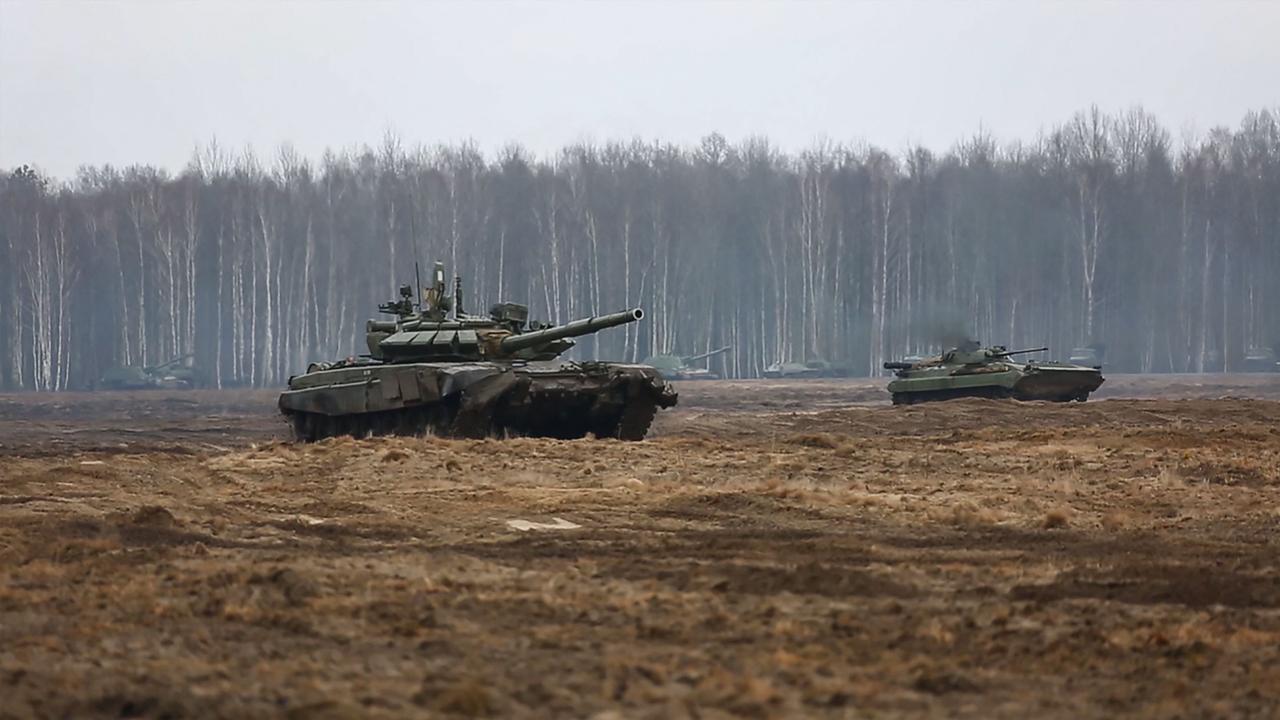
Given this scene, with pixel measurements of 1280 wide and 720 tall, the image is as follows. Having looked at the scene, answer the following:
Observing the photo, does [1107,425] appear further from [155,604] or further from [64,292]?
[64,292]

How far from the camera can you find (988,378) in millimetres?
35000

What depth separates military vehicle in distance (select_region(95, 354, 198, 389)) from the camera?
6231cm

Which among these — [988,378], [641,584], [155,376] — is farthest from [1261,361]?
[641,584]

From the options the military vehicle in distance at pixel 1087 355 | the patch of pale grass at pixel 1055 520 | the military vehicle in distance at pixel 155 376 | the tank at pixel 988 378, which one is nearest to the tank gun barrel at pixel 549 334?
the patch of pale grass at pixel 1055 520

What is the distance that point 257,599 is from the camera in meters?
8.70

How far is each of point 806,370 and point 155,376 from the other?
22.8 meters

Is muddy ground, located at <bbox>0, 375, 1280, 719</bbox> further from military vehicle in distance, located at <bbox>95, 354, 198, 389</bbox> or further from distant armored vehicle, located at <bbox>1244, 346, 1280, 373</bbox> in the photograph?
distant armored vehicle, located at <bbox>1244, 346, 1280, 373</bbox>

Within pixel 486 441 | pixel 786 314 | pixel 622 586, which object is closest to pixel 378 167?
pixel 786 314

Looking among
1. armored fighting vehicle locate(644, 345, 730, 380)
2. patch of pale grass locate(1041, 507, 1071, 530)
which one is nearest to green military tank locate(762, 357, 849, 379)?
armored fighting vehicle locate(644, 345, 730, 380)

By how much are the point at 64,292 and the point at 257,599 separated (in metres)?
62.7

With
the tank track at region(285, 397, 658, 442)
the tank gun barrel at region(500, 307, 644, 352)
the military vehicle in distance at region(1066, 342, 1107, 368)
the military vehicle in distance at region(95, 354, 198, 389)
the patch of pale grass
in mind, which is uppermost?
the tank gun barrel at region(500, 307, 644, 352)

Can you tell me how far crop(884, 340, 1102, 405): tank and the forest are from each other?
2777 cm

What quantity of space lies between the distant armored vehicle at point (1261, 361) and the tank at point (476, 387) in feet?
143

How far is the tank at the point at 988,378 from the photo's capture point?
34.5m
